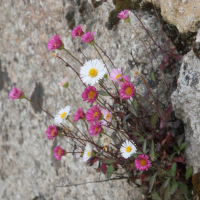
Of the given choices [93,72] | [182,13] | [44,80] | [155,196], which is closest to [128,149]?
[155,196]

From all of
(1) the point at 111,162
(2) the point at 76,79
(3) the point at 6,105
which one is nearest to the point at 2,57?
(3) the point at 6,105

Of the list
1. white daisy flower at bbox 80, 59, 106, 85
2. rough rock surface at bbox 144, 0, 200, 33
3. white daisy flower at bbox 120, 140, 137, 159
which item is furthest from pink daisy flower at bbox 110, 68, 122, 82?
rough rock surface at bbox 144, 0, 200, 33

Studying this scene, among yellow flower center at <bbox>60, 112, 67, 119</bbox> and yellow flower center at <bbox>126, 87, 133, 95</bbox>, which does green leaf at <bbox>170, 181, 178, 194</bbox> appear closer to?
yellow flower center at <bbox>126, 87, 133, 95</bbox>

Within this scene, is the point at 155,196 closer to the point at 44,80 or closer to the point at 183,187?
the point at 183,187

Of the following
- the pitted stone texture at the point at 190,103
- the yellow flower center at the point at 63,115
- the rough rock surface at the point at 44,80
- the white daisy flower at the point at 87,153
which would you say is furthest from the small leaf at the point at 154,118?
the yellow flower center at the point at 63,115

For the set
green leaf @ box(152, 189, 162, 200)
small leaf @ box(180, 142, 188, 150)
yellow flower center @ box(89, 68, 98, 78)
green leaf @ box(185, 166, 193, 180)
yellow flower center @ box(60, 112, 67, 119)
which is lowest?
green leaf @ box(152, 189, 162, 200)

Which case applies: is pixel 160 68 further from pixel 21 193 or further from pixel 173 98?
pixel 21 193

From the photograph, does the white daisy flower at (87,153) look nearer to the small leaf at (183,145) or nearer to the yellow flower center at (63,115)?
the yellow flower center at (63,115)
